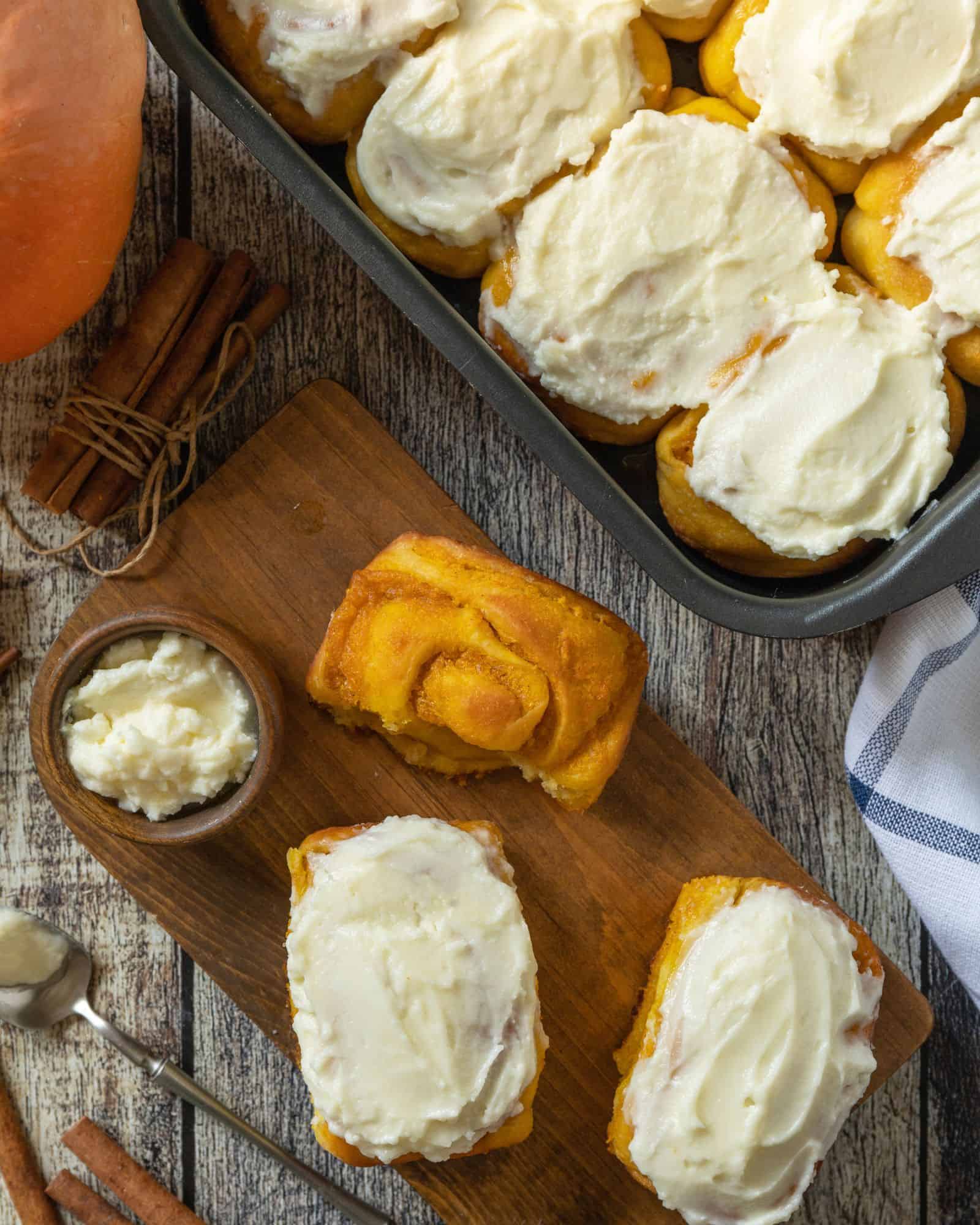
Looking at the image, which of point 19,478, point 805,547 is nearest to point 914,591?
point 805,547

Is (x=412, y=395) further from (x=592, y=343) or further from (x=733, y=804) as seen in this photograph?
(x=733, y=804)

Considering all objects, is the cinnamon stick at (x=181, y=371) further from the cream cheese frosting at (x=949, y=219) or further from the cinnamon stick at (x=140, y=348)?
the cream cheese frosting at (x=949, y=219)

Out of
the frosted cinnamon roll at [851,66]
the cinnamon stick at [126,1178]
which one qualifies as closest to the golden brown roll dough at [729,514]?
the frosted cinnamon roll at [851,66]

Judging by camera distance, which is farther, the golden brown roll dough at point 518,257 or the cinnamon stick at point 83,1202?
the cinnamon stick at point 83,1202

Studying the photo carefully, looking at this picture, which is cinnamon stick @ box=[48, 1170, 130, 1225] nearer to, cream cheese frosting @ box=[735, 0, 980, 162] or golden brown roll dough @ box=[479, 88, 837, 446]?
golden brown roll dough @ box=[479, 88, 837, 446]

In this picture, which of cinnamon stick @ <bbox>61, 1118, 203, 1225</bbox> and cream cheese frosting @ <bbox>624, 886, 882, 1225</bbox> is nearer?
cream cheese frosting @ <bbox>624, 886, 882, 1225</bbox>

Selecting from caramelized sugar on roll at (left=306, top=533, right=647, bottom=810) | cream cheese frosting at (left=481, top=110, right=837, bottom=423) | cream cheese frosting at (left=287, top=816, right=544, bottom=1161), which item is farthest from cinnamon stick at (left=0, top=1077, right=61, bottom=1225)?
cream cheese frosting at (left=481, top=110, right=837, bottom=423)
